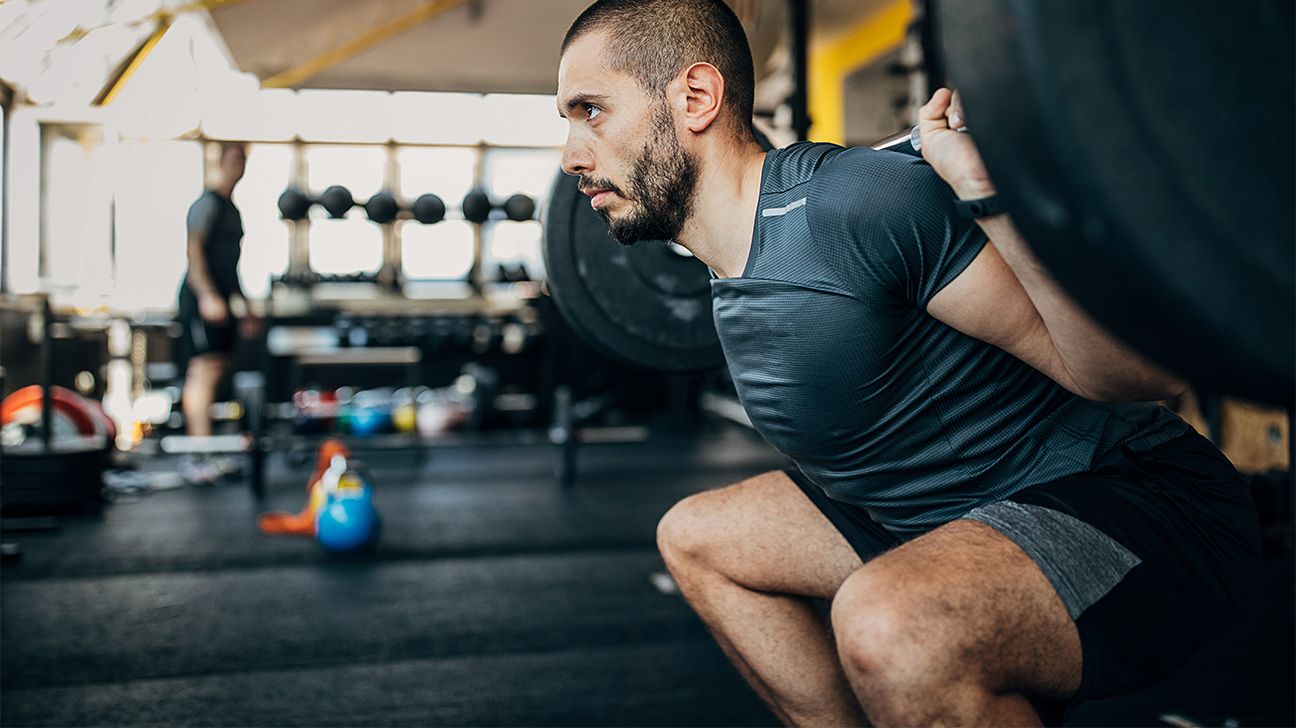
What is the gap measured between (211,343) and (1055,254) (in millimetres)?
4417

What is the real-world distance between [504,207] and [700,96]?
233 cm

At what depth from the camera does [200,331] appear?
4.42m

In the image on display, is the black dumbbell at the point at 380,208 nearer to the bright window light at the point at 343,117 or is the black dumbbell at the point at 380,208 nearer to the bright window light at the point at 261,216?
the bright window light at the point at 261,216

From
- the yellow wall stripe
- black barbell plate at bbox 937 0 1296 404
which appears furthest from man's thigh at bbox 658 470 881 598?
the yellow wall stripe

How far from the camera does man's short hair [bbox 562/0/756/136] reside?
38.2 inches

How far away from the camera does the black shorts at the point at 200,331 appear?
173 inches

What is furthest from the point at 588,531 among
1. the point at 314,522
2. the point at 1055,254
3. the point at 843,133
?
the point at 843,133

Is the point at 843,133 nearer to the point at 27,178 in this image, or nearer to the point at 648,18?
the point at 27,178

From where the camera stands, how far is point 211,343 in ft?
14.5

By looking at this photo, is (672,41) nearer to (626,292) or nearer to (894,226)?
(894,226)

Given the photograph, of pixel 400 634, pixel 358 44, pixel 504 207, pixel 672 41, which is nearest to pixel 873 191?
pixel 672 41

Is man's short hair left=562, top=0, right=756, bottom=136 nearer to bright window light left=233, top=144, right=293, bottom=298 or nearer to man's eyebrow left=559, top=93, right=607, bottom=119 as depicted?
man's eyebrow left=559, top=93, right=607, bottom=119

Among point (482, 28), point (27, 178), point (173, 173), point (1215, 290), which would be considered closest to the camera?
point (1215, 290)

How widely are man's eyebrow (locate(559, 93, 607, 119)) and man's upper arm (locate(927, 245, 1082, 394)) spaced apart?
0.37 meters
